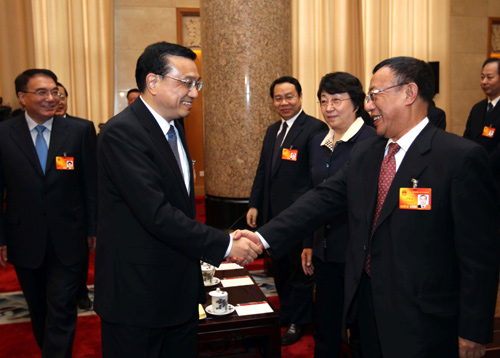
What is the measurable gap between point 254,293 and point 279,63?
2895mm

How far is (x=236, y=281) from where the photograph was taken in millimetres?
2965

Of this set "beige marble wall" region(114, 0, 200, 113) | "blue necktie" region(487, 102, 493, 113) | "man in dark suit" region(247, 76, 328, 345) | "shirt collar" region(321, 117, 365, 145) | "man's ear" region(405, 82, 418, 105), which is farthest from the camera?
"beige marble wall" region(114, 0, 200, 113)

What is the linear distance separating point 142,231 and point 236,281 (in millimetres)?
1341

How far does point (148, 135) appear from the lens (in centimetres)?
177

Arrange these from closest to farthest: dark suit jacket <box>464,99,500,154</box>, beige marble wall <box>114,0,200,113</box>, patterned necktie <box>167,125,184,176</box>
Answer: patterned necktie <box>167,125,184,176</box>
dark suit jacket <box>464,99,500,154</box>
beige marble wall <box>114,0,200,113</box>

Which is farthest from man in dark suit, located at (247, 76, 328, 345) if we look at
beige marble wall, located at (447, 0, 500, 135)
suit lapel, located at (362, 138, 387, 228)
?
beige marble wall, located at (447, 0, 500, 135)

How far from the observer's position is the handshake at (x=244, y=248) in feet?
6.84

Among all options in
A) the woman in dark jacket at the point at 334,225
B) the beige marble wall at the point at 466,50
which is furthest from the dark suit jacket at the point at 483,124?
the beige marble wall at the point at 466,50

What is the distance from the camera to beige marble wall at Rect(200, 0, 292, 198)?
15.6 ft

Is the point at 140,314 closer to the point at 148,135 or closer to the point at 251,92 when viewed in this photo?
the point at 148,135

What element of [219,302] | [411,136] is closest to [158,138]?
[411,136]

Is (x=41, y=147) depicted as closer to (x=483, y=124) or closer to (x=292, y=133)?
(x=292, y=133)

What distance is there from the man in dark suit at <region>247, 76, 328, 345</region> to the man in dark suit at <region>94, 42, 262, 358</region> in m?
1.51

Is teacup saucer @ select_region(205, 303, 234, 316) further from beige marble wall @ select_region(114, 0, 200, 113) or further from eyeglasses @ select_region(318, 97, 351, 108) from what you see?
beige marble wall @ select_region(114, 0, 200, 113)
